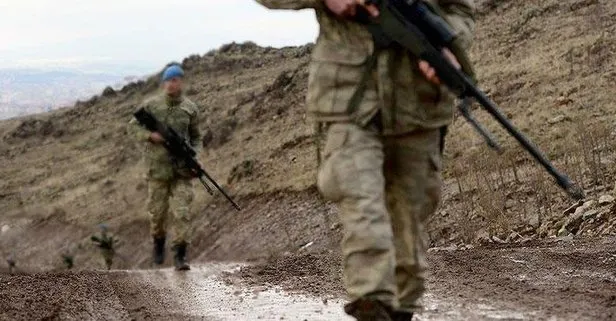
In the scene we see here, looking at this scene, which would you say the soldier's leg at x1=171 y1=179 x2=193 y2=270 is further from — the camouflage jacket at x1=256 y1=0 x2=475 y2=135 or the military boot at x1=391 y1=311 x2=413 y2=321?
the camouflage jacket at x1=256 y1=0 x2=475 y2=135

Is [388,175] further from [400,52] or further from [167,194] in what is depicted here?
[167,194]

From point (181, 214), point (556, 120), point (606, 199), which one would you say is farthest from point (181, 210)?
point (556, 120)

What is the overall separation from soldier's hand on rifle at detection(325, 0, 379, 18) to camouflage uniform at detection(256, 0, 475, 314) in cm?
9

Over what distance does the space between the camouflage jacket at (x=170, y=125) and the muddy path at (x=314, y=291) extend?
128cm

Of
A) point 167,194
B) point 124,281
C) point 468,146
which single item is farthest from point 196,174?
point 468,146

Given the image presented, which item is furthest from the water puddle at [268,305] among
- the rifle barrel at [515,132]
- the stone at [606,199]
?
the stone at [606,199]

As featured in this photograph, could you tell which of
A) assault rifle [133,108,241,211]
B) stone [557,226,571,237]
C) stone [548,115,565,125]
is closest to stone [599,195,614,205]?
stone [557,226,571,237]

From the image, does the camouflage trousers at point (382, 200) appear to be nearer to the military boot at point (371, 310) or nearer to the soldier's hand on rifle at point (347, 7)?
the military boot at point (371, 310)

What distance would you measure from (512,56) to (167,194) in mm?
15174

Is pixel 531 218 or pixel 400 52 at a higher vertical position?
pixel 400 52

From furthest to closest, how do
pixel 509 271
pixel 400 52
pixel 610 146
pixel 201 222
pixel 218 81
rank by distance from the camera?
1. pixel 218 81
2. pixel 201 222
3. pixel 610 146
4. pixel 509 271
5. pixel 400 52

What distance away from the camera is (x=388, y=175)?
416 centimetres

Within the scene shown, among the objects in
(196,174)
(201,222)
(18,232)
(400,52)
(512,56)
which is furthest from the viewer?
(18,232)

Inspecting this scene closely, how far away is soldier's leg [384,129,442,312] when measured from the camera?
4.07 m
